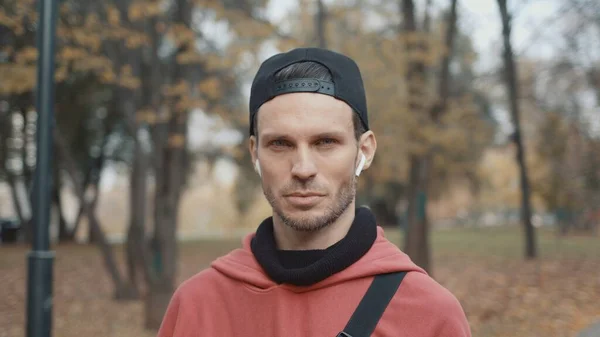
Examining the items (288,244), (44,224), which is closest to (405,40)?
(44,224)

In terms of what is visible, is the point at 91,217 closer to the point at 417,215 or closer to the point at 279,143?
the point at 417,215

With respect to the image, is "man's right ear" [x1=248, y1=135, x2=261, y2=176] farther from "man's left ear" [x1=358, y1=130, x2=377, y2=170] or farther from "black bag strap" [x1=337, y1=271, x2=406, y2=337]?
"black bag strap" [x1=337, y1=271, x2=406, y2=337]

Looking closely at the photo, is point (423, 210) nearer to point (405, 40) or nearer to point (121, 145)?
point (405, 40)

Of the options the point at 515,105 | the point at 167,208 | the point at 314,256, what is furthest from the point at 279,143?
the point at 515,105

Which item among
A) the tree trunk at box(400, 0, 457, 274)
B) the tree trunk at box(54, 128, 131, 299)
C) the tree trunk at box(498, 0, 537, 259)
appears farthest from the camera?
the tree trunk at box(498, 0, 537, 259)

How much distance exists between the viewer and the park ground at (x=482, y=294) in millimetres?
8969

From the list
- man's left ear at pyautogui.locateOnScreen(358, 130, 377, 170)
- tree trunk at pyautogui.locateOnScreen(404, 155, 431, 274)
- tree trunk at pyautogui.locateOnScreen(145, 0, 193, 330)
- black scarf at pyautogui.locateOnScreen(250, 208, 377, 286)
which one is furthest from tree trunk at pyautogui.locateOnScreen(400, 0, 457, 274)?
black scarf at pyautogui.locateOnScreen(250, 208, 377, 286)

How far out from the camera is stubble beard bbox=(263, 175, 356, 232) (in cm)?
192

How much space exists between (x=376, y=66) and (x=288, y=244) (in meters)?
A: 9.01

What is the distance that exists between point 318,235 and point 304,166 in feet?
0.78

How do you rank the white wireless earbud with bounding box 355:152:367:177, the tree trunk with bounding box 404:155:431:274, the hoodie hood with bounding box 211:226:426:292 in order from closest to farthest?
the hoodie hood with bounding box 211:226:426:292, the white wireless earbud with bounding box 355:152:367:177, the tree trunk with bounding box 404:155:431:274

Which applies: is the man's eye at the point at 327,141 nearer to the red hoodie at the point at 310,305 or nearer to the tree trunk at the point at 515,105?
→ the red hoodie at the point at 310,305

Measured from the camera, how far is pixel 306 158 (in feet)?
6.29

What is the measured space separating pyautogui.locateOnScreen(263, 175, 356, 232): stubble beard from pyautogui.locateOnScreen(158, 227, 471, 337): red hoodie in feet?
0.52
